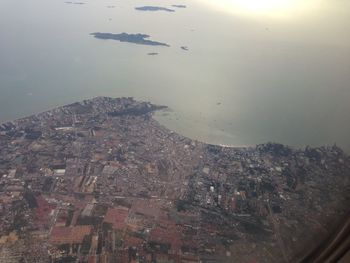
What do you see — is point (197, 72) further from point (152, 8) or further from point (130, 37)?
point (152, 8)

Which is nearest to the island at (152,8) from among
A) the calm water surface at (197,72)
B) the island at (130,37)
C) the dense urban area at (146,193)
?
the calm water surface at (197,72)

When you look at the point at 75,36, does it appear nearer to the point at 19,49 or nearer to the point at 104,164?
the point at 19,49

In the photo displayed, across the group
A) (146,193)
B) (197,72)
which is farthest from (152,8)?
(146,193)

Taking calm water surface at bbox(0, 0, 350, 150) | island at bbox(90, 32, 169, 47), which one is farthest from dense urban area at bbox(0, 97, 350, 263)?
island at bbox(90, 32, 169, 47)

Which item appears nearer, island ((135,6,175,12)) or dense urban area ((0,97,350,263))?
dense urban area ((0,97,350,263))

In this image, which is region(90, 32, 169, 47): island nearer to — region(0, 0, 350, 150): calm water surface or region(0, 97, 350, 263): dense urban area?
region(0, 0, 350, 150): calm water surface

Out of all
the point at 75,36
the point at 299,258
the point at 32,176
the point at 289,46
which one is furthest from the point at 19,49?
the point at 299,258
